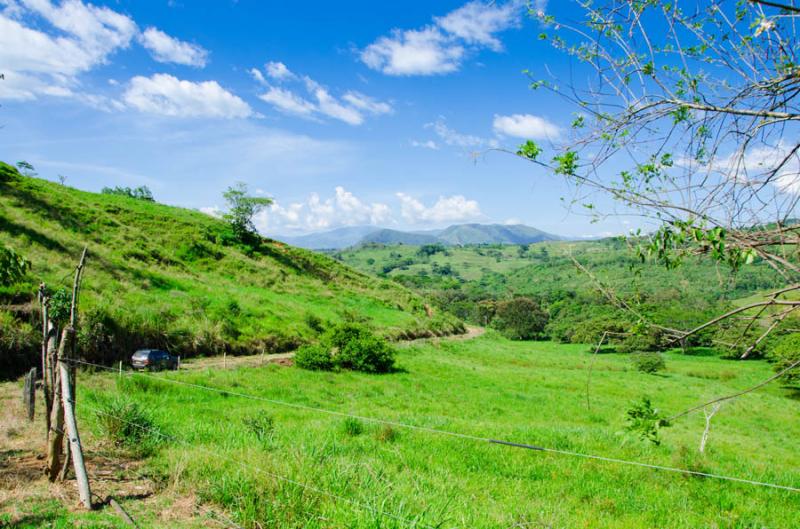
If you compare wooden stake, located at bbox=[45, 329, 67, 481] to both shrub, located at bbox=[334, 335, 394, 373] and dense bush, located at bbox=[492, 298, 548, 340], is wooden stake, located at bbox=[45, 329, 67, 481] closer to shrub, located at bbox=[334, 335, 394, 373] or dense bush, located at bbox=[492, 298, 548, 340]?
shrub, located at bbox=[334, 335, 394, 373]

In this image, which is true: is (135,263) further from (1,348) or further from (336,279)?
(336,279)

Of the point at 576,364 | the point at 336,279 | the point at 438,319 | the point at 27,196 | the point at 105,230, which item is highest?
the point at 27,196

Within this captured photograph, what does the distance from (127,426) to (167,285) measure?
2626 cm

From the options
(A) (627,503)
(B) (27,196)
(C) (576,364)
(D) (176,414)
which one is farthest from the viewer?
(C) (576,364)

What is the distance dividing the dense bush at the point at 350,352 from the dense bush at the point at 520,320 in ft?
221

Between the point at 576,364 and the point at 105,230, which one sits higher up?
the point at 105,230

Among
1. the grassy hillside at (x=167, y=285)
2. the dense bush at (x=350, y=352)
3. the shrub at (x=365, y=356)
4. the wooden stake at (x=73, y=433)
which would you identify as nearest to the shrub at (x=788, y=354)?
the wooden stake at (x=73, y=433)

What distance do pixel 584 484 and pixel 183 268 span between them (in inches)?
1540

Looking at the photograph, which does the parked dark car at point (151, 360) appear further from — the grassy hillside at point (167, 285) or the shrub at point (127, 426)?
the shrub at point (127, 426)

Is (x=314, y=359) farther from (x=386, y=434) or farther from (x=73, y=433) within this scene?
(x=73, y=433)

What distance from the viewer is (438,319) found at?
62969 mm

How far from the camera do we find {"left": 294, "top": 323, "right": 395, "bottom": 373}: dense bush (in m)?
27.0

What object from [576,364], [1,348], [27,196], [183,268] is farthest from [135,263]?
[576,364]

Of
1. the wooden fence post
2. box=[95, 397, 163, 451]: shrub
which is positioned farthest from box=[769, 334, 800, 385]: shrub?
the wooden fence post
